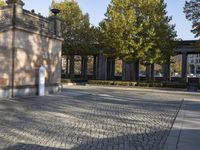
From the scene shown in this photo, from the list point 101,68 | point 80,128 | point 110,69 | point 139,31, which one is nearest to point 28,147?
point 80,128

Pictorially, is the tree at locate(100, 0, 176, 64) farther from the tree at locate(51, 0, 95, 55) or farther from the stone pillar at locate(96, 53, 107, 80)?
the stone pillar at locate(96, 53, 107, 80)

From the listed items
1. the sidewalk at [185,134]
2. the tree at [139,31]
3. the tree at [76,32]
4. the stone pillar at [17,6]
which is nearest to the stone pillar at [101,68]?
the tree at [76,32]

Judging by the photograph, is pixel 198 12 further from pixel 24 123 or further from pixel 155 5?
pixel 24 123

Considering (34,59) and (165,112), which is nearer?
(165,112)

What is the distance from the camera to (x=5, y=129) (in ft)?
32.4

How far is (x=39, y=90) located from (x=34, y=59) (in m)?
1.85

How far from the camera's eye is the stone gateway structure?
61.4 feet

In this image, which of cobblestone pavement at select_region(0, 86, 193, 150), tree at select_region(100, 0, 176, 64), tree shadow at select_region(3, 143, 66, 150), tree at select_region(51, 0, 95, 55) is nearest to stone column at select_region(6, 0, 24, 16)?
cobblestone pavement at select_region(0, 86, 193, 150)

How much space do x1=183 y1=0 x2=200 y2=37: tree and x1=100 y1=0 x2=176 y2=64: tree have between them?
2973 millimetres

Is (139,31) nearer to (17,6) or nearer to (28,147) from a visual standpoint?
(17,6)

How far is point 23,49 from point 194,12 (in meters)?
21.2

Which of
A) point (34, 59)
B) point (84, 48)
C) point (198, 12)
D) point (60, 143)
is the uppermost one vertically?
point (198, 12)

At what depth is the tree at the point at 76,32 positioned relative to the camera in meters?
44.7

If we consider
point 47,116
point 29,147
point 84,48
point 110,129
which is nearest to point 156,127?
point 110,129
